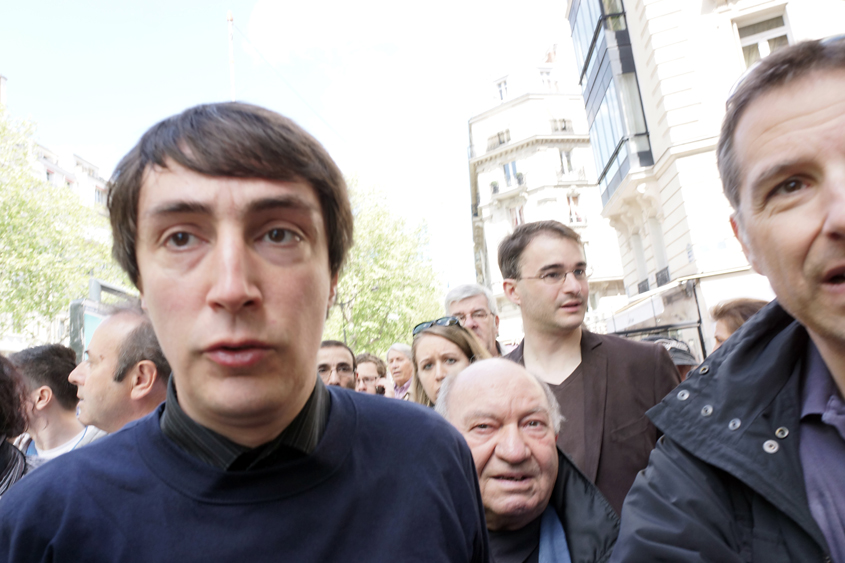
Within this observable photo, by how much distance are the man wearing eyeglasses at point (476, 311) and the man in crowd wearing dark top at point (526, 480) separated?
2.59 metres

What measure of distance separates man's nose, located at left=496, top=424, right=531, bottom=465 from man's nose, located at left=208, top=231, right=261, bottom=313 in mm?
1190

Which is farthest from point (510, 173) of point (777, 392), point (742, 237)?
point (777, 392)

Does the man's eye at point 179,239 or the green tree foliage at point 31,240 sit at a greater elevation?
the green tree foliage at point 31,240

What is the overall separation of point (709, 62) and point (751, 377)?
45.7 feet

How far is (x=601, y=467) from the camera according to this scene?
2.57m

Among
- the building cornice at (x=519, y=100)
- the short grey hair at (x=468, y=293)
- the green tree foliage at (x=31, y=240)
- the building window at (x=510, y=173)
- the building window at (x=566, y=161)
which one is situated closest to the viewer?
the short grey hair at (x=468, y=293)

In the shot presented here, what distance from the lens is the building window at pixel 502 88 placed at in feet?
187

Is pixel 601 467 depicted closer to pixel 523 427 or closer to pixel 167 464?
pixel 523 427

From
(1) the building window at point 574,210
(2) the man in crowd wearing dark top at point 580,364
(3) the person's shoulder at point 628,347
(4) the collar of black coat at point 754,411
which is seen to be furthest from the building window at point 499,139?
(4) the collar of black coat at point 754,411

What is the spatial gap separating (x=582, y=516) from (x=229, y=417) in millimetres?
1262

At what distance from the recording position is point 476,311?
4879mm

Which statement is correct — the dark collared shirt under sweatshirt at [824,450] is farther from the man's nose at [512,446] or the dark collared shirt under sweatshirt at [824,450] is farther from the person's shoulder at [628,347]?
the person's shoulder at [628,347]

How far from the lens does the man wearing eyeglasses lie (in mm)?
4863

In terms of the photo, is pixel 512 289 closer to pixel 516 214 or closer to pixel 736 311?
pixel 736 311
